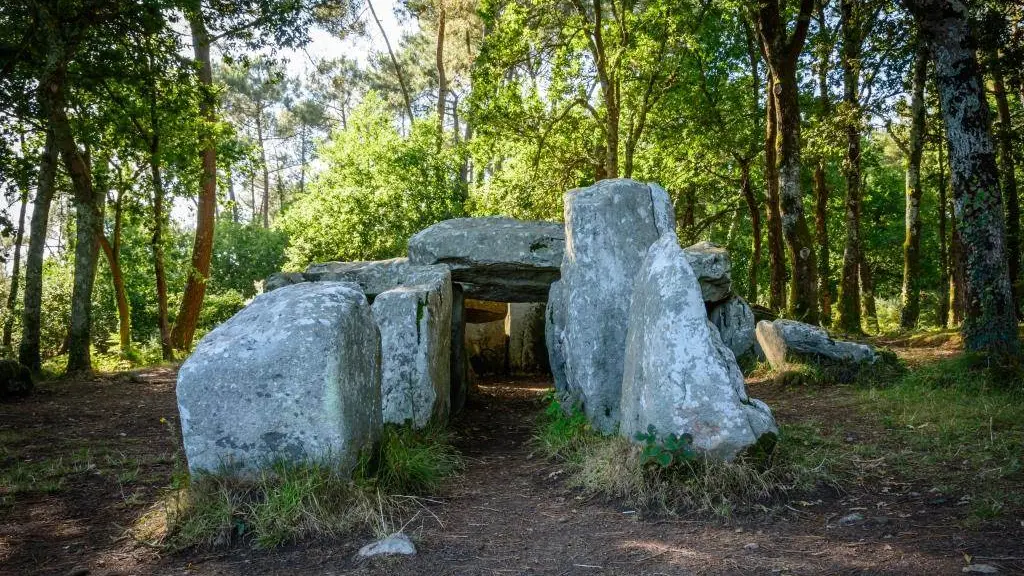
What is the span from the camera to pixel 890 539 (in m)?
3.72

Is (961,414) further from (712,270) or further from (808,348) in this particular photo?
(712,270)

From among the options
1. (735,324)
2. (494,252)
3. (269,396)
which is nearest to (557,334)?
(494,252)

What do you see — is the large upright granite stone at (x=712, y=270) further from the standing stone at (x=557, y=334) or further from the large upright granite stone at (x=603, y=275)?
the large upright granite stone at (x=603, y=275)

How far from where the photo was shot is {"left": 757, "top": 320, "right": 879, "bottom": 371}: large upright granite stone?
864 centimetres

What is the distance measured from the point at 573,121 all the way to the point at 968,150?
10248 millimetres

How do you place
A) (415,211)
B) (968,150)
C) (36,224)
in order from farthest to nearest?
(415,211) < (36,224) < (968,150)

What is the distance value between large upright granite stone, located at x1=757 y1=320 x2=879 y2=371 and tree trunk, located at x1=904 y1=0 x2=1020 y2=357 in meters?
1.65

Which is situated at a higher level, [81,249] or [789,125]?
[789,125]

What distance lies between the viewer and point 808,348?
8914mm

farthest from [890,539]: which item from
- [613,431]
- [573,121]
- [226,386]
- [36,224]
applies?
[573,121]

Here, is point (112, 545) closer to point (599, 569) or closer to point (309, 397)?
point (309, 397)

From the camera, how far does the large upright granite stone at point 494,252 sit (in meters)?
8.57

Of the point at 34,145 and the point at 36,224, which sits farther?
the point at 34,145

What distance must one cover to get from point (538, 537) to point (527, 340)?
844 centimetres
